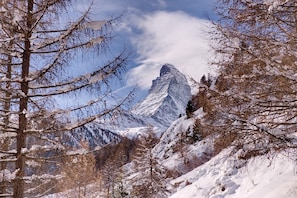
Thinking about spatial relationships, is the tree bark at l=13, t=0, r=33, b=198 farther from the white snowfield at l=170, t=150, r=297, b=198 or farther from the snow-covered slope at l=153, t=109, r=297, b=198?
the white snowfield at l=170, t=150, r=297, b=198

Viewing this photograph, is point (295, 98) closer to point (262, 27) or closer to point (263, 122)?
point (263, 122)

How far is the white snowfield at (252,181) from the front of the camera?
28.1 ft

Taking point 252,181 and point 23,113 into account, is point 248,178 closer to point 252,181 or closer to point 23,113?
point 252,181

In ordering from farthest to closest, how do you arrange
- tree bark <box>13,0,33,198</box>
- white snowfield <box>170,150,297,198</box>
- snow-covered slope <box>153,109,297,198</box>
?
white snowfield <box>170,150,297,198</box> < snow-covered slope <box>153,109,297,198</box> < tree bark <box>13,0,33,198</box>

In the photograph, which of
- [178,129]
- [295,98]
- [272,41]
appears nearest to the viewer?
[295,98]

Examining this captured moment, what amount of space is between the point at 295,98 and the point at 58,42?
13.8 feet

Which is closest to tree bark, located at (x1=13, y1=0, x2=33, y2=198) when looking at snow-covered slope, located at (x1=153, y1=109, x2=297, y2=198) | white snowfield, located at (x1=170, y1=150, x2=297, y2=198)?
snow-covered slope, located at (x1=153, y1=109, x2=297, y2=198)

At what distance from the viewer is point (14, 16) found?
592 centimetres

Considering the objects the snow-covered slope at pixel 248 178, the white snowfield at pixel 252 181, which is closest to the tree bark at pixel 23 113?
the snow-covered slope at pixel 248 178

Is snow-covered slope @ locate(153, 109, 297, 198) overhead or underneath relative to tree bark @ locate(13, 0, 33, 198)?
underneath

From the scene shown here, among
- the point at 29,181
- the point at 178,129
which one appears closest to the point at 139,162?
the point at 29,181

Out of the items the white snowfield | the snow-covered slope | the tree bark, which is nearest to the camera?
the tree bark

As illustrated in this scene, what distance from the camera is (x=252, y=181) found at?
480 inches

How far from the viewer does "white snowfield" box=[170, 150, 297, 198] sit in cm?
855
